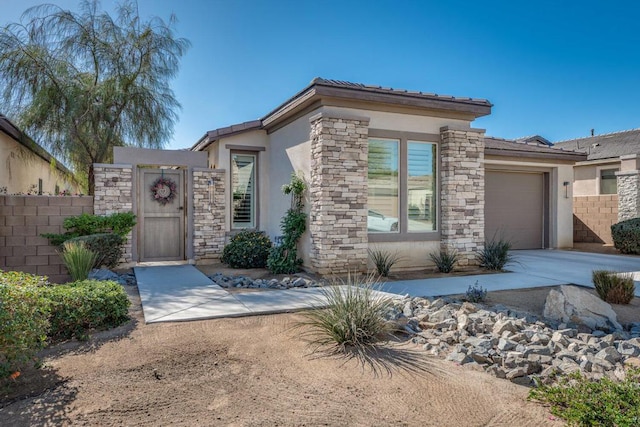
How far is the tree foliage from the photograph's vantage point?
1016cm

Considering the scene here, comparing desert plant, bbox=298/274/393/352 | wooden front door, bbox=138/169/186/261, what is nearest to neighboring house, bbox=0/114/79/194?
wooden front door, bbox=138/169/186/261

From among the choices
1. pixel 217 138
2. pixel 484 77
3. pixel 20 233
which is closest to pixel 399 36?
pixel 484 77

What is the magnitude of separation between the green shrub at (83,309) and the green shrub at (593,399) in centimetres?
448

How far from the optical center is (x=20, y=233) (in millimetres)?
8383

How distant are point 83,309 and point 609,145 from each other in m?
21.0

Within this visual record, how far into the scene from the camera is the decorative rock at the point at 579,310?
5.15 meters

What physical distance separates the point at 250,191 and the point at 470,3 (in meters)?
7.30

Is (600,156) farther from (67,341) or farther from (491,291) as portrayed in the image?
(67,341)

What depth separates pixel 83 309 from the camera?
4.57 meters

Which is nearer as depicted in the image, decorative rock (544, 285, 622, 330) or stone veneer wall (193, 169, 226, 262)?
decorative rock (544, 285, 622, 330)

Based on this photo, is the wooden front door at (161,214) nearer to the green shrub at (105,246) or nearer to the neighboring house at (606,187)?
the green shrub at (105,246)

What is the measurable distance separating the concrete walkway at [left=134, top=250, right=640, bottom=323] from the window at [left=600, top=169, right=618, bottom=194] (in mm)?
6396

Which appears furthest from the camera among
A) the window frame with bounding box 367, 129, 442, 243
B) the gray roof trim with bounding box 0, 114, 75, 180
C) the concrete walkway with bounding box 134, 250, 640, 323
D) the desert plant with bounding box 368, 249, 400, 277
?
the gray roof trim with bounding box 0, 114, 75, 180

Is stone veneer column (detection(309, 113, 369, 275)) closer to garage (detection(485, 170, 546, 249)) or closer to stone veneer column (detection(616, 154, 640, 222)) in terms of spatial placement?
garage (detection(485, 170, 546, 249))
